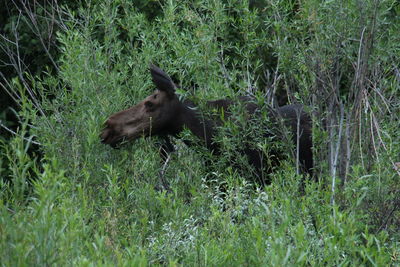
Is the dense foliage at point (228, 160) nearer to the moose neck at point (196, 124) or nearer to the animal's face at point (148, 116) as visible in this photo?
the animal's face at point (148, 116)

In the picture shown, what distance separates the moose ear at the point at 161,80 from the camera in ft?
24.5

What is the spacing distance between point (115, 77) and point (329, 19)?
229 centimetres

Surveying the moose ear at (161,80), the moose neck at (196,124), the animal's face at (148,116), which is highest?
the moose ear at (161,80)

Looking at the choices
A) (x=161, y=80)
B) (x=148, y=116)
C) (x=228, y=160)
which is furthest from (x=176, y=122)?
(x=228, y=160)

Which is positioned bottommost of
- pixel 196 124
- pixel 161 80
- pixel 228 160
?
pixel 196 124

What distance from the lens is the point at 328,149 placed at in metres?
6.69

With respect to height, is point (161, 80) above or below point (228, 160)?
above

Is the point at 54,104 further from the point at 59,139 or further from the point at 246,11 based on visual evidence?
the point at 246,11

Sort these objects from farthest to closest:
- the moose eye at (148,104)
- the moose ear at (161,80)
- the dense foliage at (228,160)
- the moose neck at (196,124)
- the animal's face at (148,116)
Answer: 1. the moose neck at (196,124)
2. the moose eye at (148,104)
3. the moose ear at (161,80)
4. the animal's face at (148,116)
5. the dense foliage at (228,160)

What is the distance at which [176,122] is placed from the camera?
7816 mm

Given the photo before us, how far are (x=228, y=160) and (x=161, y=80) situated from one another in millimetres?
1114

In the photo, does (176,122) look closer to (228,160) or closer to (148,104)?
(148,104)

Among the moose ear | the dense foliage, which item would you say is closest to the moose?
the moose ear

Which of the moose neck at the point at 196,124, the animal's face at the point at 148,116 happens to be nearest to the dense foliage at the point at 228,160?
the animal's face at the point at 148,116
